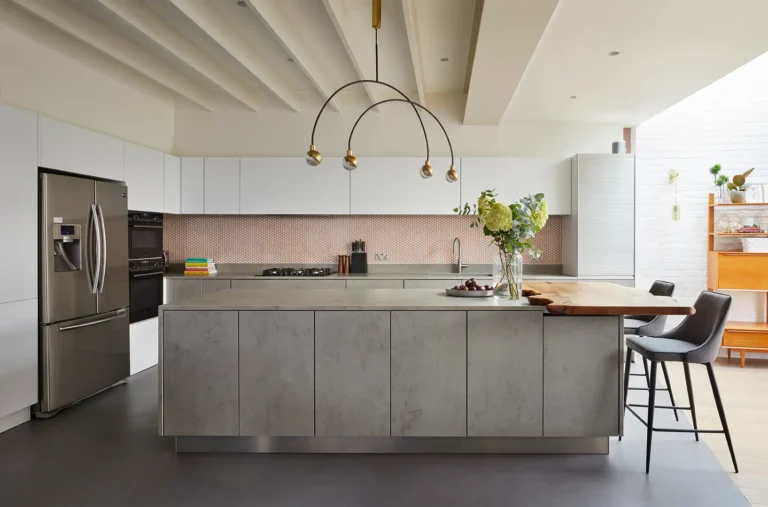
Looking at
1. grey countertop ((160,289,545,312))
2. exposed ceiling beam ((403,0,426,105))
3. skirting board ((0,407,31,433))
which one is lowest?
skirting board ((0,407,31,433))

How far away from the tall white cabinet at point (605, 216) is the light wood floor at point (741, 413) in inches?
50.1

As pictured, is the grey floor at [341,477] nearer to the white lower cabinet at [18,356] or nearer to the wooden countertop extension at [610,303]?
the white lower cabinet at [18,356]

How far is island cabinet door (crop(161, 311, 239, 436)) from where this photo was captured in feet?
10.9

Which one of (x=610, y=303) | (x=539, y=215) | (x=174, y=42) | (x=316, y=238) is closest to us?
(x=610, y=303)

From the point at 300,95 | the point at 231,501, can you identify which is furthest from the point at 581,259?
the point at 231,501

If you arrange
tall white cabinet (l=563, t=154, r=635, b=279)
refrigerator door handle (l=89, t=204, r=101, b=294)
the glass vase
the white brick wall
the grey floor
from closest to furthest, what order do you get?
the grey floor < the glass vase < refrigerator door handle (l=89, t=204, r=101, b=294) < tall white cabinet (l=563, t=154, r=635, b=279) < the white brick wall

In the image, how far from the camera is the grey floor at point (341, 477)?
279 cm

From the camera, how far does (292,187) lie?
6.09 m

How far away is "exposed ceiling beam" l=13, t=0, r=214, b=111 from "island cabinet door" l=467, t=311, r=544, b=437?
340 cm

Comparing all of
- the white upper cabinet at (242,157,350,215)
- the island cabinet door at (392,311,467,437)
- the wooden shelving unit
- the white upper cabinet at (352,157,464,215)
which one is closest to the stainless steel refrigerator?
the white upper cabinet at (242,157,350,215)

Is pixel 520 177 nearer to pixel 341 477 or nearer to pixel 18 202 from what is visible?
pixel 341 477

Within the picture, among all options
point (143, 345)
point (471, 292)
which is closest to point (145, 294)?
point (143, 345)

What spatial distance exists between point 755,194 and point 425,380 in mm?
4864

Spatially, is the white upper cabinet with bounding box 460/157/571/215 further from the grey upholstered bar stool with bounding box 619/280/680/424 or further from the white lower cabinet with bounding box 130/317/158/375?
the white lower cabinet with bounding box 130/317/158/375
